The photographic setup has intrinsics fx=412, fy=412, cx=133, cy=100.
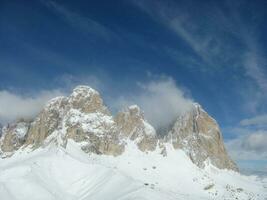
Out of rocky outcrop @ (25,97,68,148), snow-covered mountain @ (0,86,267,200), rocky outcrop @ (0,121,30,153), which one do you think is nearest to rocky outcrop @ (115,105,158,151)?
snow-covered mountain @ (0,86,267,200)

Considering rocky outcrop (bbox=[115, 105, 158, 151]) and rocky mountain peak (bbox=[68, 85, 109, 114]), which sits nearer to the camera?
rocky mountain peak (bbox=[68, 85, 109, 114])

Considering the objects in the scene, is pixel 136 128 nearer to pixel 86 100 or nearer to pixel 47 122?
pixel 86 100

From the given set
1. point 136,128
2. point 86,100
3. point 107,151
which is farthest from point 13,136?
point 136,128

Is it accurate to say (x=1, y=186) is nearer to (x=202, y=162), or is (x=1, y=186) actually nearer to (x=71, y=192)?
(x=71, y=192)

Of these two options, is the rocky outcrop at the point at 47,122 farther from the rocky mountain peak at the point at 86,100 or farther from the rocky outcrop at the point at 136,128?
the rocky outcrop at the point at 136,128

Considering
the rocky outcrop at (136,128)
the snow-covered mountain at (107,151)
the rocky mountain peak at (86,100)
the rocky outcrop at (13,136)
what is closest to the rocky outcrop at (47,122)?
the snow-covered mountain at (107,151)

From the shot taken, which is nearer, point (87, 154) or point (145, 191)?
point (145, 191)

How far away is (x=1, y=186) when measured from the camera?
6706 centimetres

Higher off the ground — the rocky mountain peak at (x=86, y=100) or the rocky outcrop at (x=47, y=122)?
the rocky mountain peak at (x=86, y=100)

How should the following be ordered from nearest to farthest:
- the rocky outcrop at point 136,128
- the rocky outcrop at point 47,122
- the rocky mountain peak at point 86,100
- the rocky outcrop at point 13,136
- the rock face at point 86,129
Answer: the rock face at point 86,129
the rocky outcrop at point 47,122
the rocky mountain peak at point 86,100
the rocky outcrop at point 13,136
the rocky outcrop at point 136,128

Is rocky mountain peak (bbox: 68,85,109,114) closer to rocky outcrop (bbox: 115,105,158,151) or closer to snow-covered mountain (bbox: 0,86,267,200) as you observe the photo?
snow-covered mountain (bbox: 0,86,267,200)

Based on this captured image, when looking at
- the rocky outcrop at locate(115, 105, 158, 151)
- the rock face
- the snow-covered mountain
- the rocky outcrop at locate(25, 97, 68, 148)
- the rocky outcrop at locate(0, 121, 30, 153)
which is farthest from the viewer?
the rocky outcrop at locate(115, 105, 158, 151)

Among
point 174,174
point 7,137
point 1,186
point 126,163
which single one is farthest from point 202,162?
point 1,186

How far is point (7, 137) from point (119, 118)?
4722 cm
